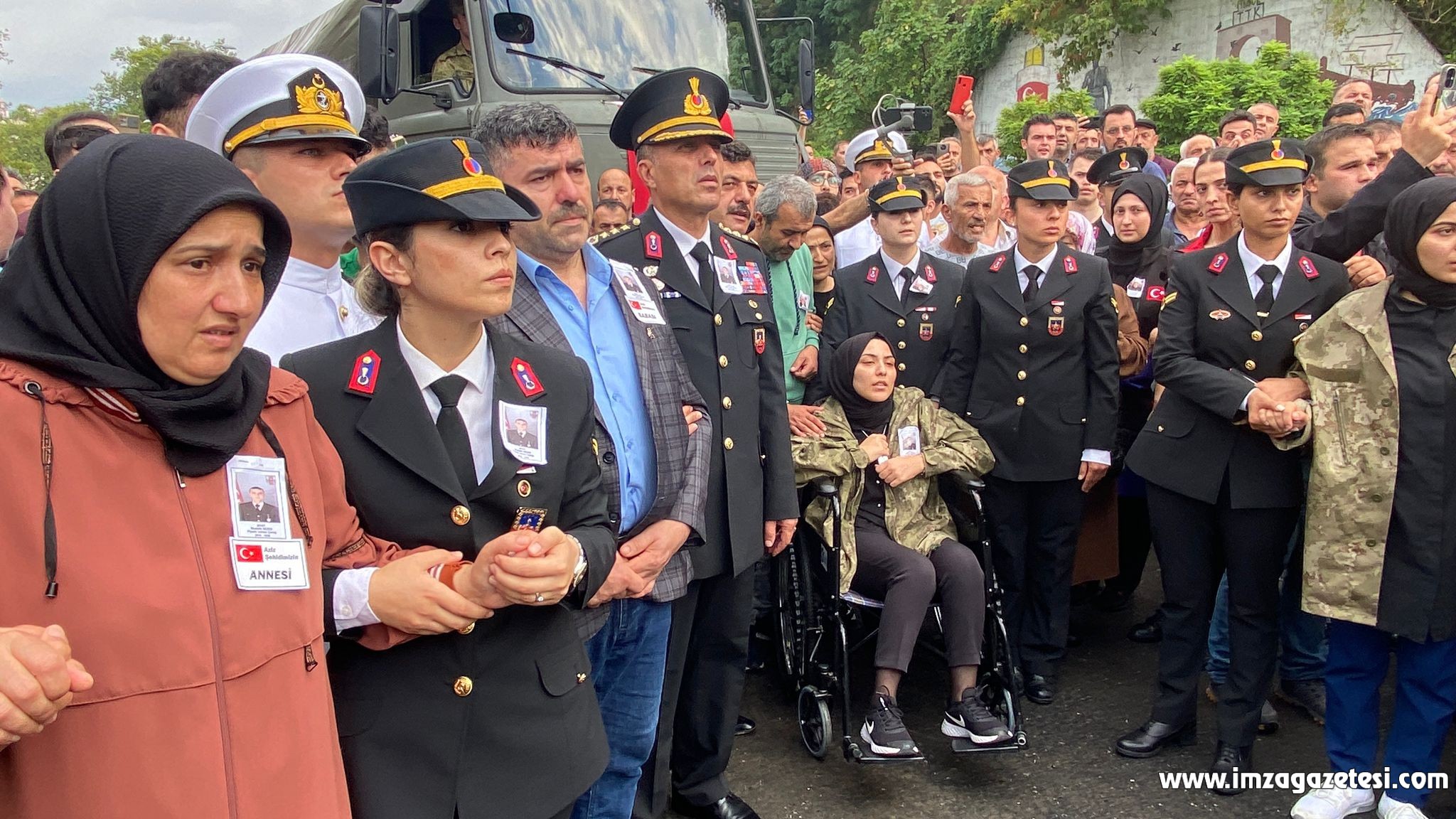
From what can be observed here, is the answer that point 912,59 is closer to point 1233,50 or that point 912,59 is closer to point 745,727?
point 1233,50

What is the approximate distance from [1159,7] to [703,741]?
1835cm

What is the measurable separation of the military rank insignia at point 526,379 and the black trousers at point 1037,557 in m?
2.98

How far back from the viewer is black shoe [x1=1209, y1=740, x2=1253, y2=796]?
3.62 metres

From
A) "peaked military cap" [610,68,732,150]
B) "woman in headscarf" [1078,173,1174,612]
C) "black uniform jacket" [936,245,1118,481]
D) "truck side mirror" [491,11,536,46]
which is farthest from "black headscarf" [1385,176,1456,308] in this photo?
"truck side mirror" [491,11,536,46]

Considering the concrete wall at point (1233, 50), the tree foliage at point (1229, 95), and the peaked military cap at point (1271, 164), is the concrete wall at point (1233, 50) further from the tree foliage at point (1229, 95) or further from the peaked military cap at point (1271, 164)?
the peaked military cap at point (1271, 164)

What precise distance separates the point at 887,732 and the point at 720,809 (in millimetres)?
675

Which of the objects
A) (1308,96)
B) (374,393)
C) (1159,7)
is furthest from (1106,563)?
(1159,7)

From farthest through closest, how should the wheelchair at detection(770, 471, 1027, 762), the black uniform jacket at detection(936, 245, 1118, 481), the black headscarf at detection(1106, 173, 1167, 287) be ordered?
the black headscarf at detection(1106, 173, 1167, 287), the black uniform jacket at detection(936, 245, 1118, 481), the wheelchair at detection(770, 471, 1027, 762)

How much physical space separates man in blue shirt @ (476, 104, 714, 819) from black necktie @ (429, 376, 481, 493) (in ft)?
1.90

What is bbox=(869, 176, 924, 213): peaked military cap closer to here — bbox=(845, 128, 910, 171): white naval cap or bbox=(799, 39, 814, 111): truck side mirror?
bbox=(845, 128, 910, 171): white naval cap

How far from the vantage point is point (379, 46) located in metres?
5.56

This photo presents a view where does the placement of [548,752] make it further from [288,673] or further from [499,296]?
[499,296]

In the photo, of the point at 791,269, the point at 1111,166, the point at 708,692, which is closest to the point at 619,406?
the point at 708,692

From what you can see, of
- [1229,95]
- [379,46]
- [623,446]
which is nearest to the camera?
[623,446]
